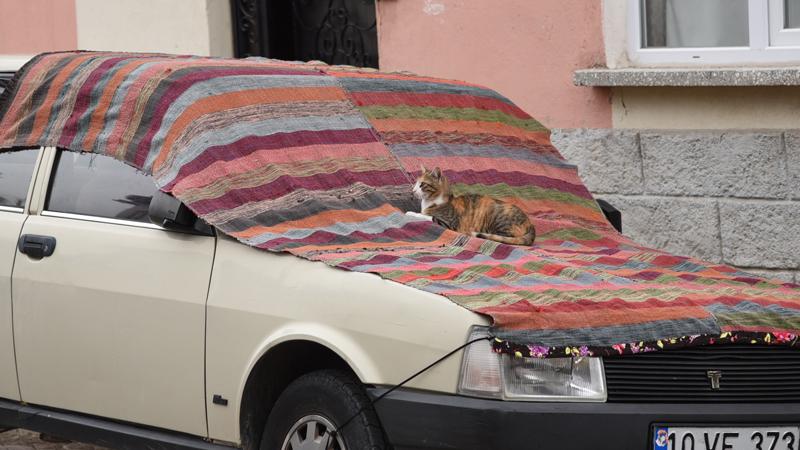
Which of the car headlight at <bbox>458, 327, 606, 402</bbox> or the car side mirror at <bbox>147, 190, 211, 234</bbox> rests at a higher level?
the car side mirror at <bbox>147, 190, 211, 234</bbox>

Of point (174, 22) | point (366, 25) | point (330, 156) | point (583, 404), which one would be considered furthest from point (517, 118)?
point (174, 22)

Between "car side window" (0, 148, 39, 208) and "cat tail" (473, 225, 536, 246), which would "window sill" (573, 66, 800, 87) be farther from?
"car side window" (0, 148, 39, 208)

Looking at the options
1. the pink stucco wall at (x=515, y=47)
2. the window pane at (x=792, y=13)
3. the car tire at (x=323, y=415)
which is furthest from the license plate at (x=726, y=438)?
the pink stucco wall at (x=515, y=47)

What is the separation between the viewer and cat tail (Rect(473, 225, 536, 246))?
18.7ft

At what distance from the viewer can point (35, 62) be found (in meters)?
6.29

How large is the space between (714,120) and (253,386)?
5296 millimetres

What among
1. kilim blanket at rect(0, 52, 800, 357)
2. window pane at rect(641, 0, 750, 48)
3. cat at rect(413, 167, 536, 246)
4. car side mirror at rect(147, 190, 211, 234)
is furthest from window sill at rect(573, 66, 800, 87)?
car side mirror at rect(147, 190, 211, 234)

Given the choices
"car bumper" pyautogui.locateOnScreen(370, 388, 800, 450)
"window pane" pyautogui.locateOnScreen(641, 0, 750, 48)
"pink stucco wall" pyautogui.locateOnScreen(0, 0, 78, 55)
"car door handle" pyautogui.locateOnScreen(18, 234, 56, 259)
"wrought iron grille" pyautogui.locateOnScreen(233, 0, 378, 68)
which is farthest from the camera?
"pink stucco wall" pyautogui.locateOnScreen(0, 0, 78, 55)

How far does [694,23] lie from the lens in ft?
32.4

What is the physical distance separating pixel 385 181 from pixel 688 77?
13.5ft

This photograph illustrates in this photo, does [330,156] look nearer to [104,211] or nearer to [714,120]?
[104,211]

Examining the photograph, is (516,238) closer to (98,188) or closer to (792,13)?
(98,188)

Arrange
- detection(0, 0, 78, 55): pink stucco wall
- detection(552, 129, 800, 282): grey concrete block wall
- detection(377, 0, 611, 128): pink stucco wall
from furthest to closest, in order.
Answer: detection(0, 0, 78, 55): pink stucco wall
detection(377, 0, 611, 128): pink stucco wall
detection(552, 129, 800, 282): grey concrete block wall

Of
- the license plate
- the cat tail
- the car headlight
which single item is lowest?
the license plate
